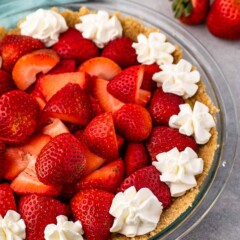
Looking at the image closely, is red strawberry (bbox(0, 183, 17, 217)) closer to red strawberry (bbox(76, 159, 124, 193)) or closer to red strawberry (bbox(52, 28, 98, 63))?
red strawberry (bbox(76, 159, 124, 193))

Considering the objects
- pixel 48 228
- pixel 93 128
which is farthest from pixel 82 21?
pixel 48 228

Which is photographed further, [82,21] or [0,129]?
[82,21]

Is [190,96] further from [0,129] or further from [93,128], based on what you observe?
[0,129]

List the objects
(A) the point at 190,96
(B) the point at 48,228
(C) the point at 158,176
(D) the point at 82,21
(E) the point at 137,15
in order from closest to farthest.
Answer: (B) the point at 48,228, (C) the point at 158,176, (A) the point at 190,96, (D) the point at 82,21, (E) the point at 137,15

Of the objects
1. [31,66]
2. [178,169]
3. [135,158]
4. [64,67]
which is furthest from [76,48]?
[178,169]

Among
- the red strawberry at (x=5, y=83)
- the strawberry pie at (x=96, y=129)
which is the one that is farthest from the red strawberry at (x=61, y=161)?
the red strawberry at (x=5, y=83)

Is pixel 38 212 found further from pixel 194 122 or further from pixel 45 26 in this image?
pixel 45 26
